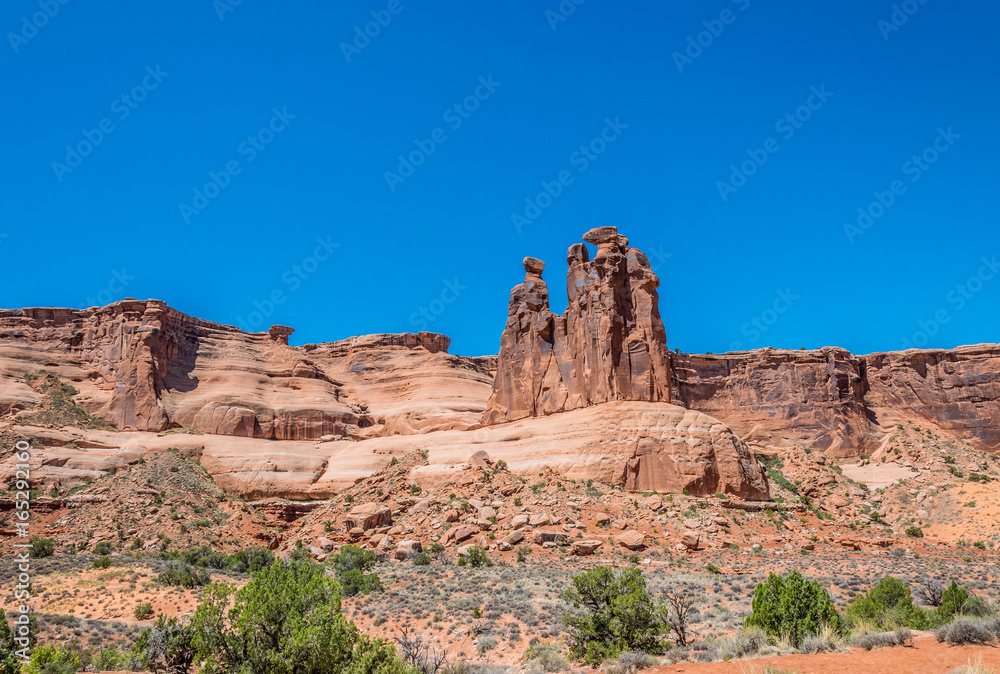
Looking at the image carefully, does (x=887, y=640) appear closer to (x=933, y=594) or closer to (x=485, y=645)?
(x=933, y=594)

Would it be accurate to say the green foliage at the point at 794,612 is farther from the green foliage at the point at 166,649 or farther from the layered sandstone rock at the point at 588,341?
the layered sandstone rock at the point at 588,341

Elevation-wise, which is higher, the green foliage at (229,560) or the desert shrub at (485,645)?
the green foliage at (229,560)

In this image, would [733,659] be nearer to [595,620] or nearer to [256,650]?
[595,620]

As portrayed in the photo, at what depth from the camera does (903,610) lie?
19.0 m

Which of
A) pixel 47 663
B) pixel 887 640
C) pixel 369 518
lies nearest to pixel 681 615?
pixel 887 640

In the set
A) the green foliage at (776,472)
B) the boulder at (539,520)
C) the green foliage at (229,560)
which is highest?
the green foliage at (776,472)

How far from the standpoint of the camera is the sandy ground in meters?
13.4

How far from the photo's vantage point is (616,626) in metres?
18.5

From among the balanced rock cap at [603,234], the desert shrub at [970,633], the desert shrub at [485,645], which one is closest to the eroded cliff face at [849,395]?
the balanced rock cap at [603,234]

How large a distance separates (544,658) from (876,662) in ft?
24.1

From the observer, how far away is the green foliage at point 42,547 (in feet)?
135

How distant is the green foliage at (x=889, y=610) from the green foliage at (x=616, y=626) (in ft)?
17.4

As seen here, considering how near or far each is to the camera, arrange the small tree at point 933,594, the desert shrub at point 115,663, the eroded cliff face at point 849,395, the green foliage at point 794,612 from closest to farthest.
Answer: the green foliage at point 794,612 → the desert shrub at point 115,663 → the small tree at point 933,594 → the eroded cliff face at point 849,395

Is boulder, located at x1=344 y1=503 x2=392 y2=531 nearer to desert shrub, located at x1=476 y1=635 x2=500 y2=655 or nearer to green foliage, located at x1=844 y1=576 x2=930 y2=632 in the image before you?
desert shrub, located at x1=476 y1=635 x2=500 y2=655
